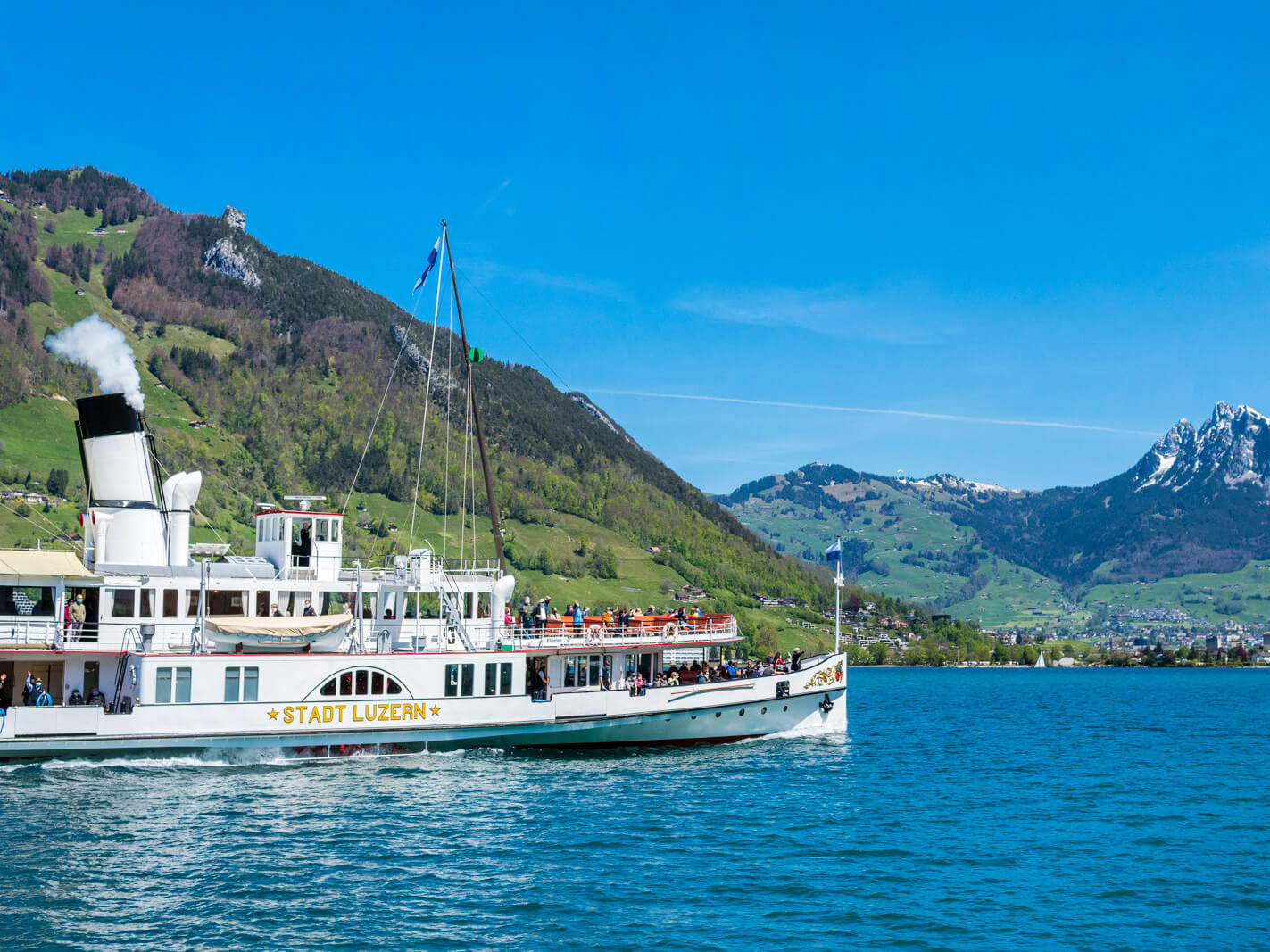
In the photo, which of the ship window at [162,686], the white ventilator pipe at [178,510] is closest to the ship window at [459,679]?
the ship window at [162,686]

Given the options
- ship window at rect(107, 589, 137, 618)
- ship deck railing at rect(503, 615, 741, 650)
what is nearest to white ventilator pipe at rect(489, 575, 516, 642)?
ship deck railing at rect(503, 615, 741, 650)

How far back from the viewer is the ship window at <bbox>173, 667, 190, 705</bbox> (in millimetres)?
37781

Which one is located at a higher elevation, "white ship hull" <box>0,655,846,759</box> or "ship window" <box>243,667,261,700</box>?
"ship window" <box>243,667,261,700</box>

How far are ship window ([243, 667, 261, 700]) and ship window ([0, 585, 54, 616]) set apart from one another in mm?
6832

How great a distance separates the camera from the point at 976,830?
32781mm

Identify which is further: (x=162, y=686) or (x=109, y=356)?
(x=109, y=356)

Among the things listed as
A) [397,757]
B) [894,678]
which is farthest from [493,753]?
[894,678]

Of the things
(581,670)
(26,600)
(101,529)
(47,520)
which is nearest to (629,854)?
(581,670)

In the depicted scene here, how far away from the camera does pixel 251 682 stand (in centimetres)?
3862

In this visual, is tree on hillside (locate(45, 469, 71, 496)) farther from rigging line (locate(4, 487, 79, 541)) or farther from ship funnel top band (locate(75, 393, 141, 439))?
ship funnel top band (locate(75, 393, 141, 439))

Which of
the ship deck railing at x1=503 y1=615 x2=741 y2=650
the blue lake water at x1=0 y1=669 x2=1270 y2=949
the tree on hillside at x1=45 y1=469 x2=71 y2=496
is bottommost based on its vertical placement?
the blue lake water at x1=0 y1=669 x2=1270 y2=949

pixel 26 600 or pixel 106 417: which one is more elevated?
A: pixel 106 417

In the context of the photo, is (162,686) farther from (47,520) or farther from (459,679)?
(47,520)

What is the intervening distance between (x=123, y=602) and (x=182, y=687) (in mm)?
4369
